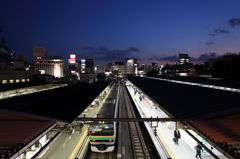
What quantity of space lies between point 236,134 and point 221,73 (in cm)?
5901

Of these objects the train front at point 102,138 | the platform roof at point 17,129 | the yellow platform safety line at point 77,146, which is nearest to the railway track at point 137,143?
the train front at point 102,138

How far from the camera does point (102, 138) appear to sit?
46.4 ft

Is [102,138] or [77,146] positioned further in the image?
[77,146]

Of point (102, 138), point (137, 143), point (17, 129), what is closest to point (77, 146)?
point (102, 138)

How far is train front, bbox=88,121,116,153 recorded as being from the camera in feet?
46.2

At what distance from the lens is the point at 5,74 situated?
155 feet

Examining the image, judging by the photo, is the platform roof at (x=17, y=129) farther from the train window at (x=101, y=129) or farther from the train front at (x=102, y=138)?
the train front at (x=102, y=138)

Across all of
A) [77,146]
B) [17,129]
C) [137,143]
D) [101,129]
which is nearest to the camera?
[17,129]

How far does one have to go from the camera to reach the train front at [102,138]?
46.2 ft

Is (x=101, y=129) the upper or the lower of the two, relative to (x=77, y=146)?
upper

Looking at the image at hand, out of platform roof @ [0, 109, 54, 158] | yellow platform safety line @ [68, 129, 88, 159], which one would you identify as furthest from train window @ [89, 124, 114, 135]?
platform roof @ [0, 109, 54, 158]

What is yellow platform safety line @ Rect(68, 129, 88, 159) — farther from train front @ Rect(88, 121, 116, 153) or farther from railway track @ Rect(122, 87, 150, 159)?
railway track @ Rect(122, 87, 150, 159)

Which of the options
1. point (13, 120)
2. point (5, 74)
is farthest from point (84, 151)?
point (5, 74)

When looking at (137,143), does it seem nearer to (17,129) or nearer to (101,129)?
(101,129)
